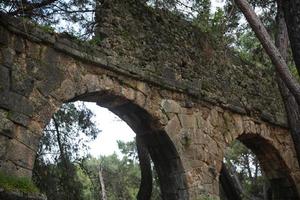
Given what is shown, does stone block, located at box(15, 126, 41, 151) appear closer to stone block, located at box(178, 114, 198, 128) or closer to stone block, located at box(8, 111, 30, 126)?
stone block, located at box(8, 111, 30, 126)

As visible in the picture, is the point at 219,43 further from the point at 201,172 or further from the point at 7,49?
the point at 7,49

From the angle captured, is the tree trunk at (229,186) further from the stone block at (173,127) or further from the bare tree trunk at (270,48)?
the bare tree trunk at (270,48)

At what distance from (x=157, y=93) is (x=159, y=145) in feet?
2.62

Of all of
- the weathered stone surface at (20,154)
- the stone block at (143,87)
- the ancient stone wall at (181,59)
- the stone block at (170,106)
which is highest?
the ancient stone wall at (181,59)

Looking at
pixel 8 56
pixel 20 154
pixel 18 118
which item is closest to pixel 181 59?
pixel 8 56

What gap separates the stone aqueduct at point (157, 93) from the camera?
4.66 meters

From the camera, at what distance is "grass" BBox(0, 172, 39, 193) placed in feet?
13.3

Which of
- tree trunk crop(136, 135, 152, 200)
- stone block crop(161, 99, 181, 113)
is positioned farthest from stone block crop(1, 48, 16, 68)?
tree trunk crop(136, 135, 152, 200)

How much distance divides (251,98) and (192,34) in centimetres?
178

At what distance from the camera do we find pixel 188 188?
618 centimetres

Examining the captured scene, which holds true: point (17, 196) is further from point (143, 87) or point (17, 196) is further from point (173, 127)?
point (173, 127)

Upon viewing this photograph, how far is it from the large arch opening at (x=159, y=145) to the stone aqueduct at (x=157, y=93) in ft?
0.05

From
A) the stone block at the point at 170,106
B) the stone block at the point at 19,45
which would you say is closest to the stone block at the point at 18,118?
the stone block at the point at 19,45

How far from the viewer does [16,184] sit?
4207 mm
